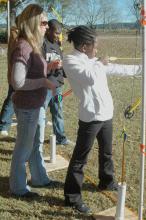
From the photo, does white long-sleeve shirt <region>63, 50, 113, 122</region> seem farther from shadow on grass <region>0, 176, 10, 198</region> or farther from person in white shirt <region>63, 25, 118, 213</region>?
shadow on grass <region>0, 176, 10, 198</region>

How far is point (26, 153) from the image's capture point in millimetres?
2990

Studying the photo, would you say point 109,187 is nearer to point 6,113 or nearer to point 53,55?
point 53,55

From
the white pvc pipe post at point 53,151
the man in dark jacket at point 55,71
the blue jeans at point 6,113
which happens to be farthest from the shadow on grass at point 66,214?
the blue jeans at point 6,113

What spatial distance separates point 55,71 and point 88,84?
5.35ft

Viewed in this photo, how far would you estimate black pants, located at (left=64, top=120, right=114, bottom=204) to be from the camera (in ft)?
9.02

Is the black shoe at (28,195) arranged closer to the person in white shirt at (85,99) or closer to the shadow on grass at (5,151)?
the person in white shirt at (85,99)

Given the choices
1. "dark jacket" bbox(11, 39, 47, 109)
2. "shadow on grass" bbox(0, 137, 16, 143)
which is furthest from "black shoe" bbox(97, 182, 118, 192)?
"shadow on grass" bbox(0, 137, 16, 143)

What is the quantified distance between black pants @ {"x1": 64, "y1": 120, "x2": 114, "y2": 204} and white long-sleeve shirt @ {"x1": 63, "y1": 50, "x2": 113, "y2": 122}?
0.30 feet

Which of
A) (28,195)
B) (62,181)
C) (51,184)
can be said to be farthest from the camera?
(62,181)

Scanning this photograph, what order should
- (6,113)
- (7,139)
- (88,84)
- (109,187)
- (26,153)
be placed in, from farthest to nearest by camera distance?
(6,113) < (7,139) < (109,187) < (26,153) < (88,84)

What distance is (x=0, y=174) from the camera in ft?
11.8

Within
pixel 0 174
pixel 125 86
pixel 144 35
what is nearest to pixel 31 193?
pixel 0 174

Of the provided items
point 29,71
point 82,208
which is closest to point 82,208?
point 82,208

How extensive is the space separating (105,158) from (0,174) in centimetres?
124
